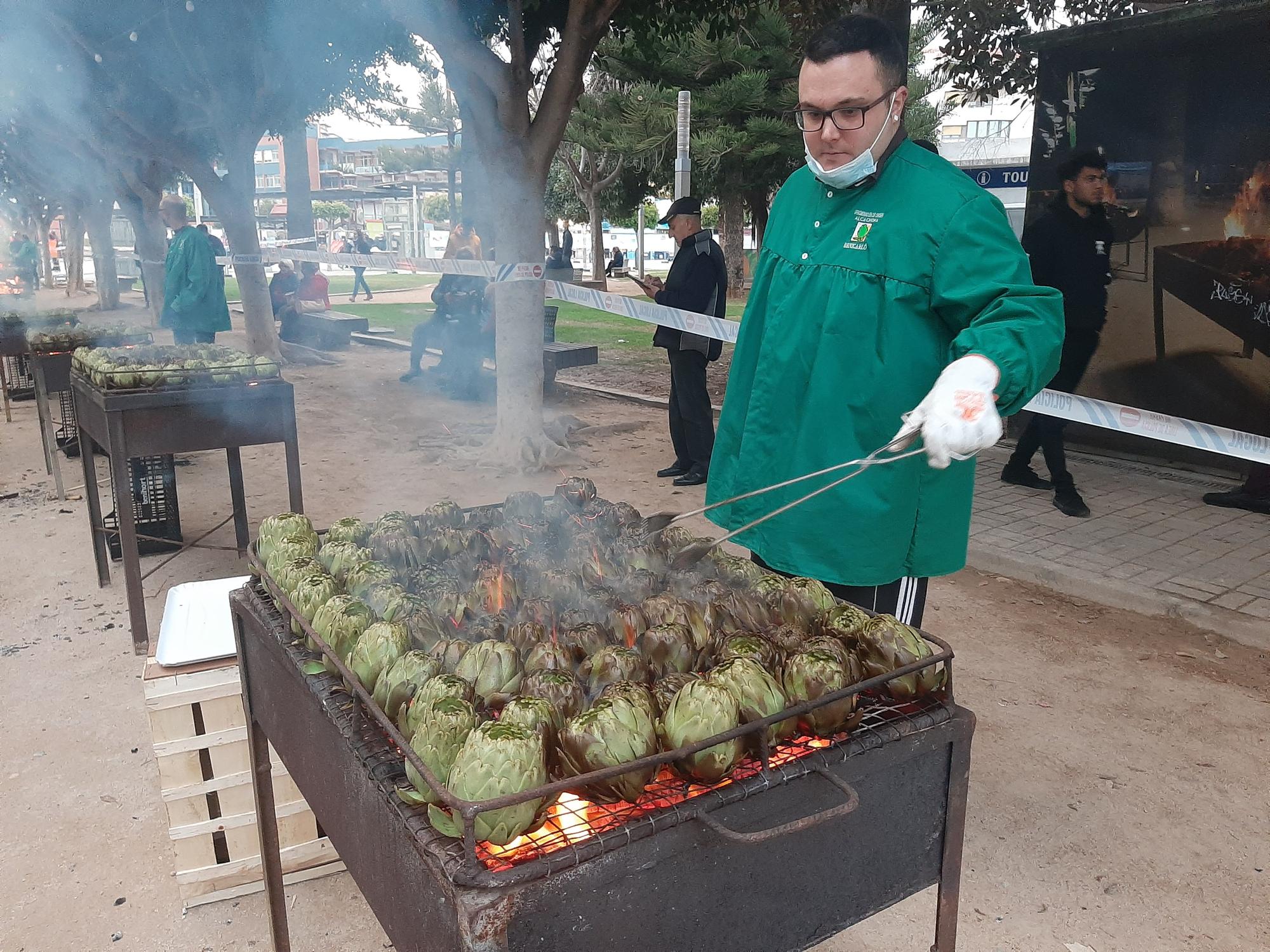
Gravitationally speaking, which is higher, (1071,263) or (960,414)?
(1071,263)

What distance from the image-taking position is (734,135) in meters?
16.9

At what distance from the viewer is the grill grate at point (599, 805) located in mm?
1234

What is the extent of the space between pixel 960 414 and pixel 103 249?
24128 millimetres

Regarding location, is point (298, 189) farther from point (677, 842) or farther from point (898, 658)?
point (677, 842)

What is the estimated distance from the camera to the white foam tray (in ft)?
8.66

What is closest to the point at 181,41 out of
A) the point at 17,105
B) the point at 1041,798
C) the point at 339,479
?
the point at 17,105

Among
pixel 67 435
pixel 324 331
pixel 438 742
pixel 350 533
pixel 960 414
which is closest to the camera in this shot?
pixel 438 742

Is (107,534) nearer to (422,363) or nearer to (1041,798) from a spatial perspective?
(1041,798)

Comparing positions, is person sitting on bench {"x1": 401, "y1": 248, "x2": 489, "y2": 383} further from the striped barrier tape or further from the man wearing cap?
the man wearing cap

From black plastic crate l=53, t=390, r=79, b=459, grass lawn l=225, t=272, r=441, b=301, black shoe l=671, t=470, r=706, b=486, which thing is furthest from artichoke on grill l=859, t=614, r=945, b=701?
grass lawn l=225, t=272, r=441, b=301

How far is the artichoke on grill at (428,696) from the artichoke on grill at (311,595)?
40 centimetres

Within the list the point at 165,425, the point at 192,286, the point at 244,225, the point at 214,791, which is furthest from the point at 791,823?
the point at 244,225

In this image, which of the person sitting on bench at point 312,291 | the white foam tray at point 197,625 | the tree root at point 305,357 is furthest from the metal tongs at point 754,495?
the person sitting on bench at point 312,291

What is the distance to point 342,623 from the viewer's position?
174cm
